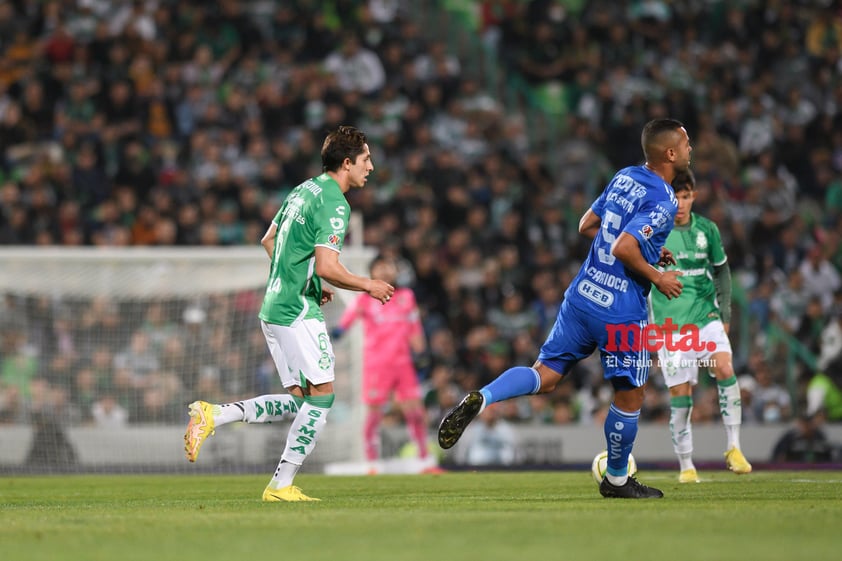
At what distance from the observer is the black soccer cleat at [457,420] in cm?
855

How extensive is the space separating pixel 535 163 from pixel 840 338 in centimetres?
579

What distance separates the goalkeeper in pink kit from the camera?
15672 millimetres

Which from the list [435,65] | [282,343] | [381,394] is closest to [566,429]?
[381,394]

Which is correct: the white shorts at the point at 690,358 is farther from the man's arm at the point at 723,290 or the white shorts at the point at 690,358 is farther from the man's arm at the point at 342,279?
the man's arm at the point at 342,279

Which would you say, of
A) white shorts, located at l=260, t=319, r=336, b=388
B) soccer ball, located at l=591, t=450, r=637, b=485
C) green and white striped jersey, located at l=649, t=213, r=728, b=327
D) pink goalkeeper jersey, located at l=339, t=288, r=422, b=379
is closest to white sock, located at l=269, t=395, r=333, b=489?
white shorts, located at l=260, t=319, r=336, b=388

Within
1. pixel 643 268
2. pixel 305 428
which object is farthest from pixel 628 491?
pixel 305 428

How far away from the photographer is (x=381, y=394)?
15664 mm

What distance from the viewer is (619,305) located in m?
8.87

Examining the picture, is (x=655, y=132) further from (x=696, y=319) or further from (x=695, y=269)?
(x=696, y=319)

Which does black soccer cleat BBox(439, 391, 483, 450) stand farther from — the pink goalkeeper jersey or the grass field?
the pink goalkeeper jersey

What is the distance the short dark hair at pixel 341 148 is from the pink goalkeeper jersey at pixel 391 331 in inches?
260

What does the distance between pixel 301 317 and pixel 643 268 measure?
2.26 meters

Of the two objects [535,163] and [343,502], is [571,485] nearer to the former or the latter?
[343,502]

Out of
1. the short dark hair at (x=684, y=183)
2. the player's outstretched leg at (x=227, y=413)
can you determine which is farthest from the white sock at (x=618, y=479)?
the short dark hair at (x=684, y=183)
